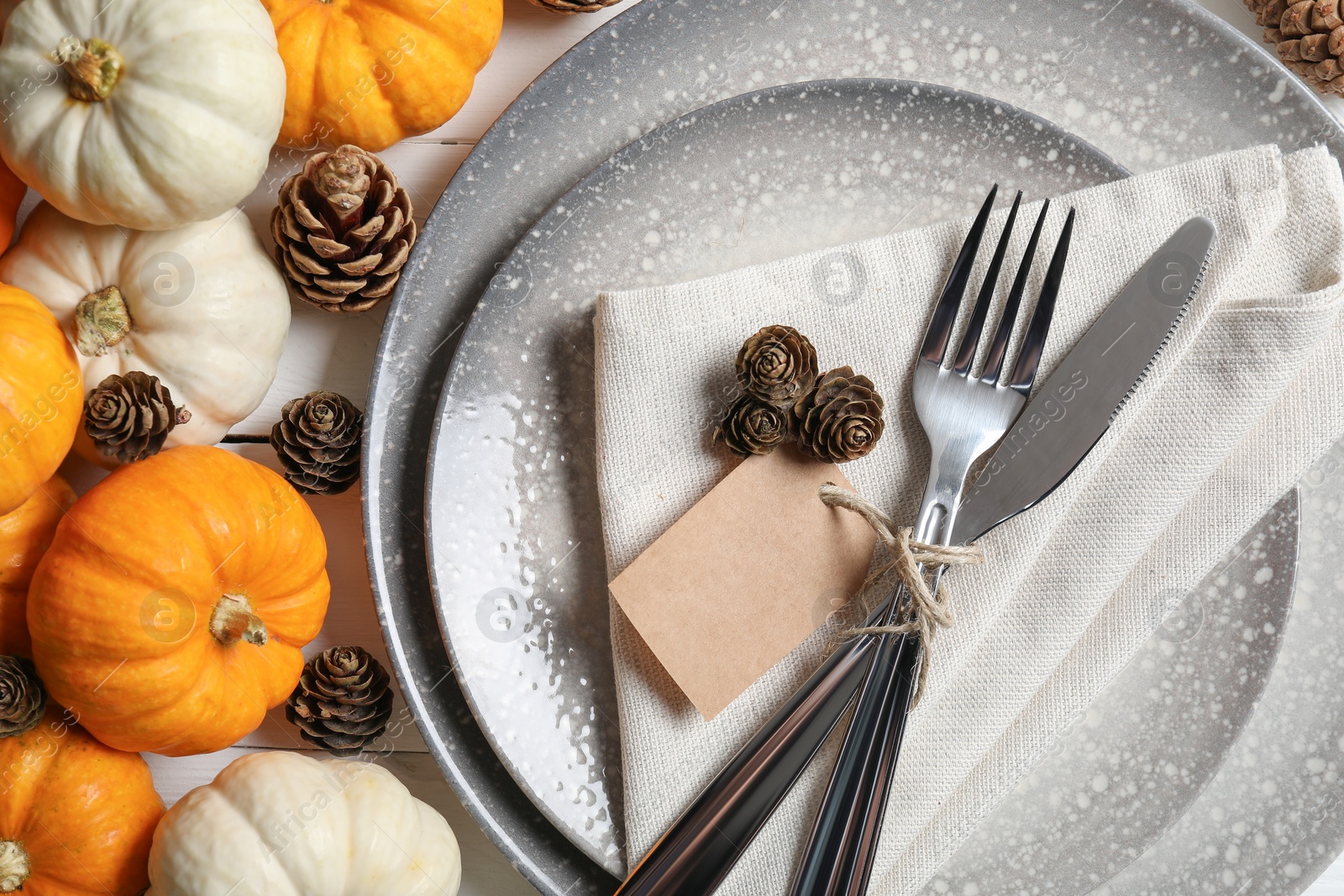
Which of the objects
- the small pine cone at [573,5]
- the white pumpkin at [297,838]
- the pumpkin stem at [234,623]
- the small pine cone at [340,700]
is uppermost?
the small pine cone at [573,5]

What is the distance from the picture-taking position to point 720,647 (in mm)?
729

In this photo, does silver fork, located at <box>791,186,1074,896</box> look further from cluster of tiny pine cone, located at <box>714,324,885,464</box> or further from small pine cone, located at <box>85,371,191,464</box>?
small pine cone, located at <box>85,371,191,464</box>

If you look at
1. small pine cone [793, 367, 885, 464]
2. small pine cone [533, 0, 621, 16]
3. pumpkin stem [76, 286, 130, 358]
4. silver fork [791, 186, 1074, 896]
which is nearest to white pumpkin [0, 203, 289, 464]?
pumpkin stem [76, 286, 130, 358]

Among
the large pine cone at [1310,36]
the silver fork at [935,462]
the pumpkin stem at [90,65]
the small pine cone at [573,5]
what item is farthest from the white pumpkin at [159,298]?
the large pine cone at [1310,36]

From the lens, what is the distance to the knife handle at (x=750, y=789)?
0.72m

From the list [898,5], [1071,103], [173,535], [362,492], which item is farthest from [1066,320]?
[173,535]

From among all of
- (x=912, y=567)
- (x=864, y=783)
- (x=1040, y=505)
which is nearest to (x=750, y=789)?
(x=864, y=783)

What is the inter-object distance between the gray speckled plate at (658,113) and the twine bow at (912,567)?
35 cm

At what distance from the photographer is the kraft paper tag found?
0.73 m

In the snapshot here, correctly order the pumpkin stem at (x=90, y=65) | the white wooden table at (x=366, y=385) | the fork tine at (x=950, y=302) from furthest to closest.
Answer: the white wooden table at (x=366, y=385)
the fork tine at (x=950, y=302)
the pumpkin stem at (x=90, y=65)

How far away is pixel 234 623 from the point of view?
723mm

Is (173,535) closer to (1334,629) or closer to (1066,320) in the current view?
(1066,320)

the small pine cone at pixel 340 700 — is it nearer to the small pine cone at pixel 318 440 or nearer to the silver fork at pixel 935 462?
the small pine cone at pixel 318 440

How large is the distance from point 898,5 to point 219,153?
610 mm
